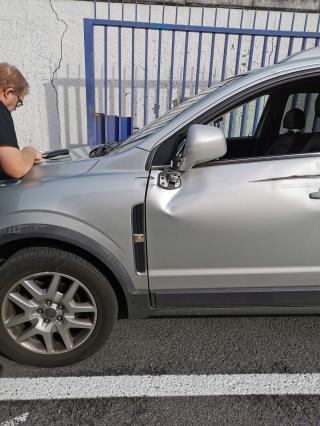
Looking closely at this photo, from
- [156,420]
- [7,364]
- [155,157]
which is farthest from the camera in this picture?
[7,364]

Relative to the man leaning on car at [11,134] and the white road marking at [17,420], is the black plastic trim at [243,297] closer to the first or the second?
the white road marking at [17,420]

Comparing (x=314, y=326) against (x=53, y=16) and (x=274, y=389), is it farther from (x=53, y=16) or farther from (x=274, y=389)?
(x=53, y=16)

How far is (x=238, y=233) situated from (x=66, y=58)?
14.3 feet

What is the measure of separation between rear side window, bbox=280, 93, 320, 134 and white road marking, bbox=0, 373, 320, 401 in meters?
1.74

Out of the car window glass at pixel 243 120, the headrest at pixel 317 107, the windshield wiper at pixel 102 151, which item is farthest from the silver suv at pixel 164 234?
the car window glass at pixel 243 120

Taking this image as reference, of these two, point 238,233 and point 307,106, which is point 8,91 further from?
point 307,106

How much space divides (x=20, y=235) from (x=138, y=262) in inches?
24.9

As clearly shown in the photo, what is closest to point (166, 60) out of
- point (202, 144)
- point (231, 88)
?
point (231, 88)

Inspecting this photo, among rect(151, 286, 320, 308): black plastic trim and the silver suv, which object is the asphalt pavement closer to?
the silver suv

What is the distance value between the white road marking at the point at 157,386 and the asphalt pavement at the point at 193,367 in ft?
0.10

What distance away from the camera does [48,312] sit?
2.04 metres

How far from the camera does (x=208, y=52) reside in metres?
5.37

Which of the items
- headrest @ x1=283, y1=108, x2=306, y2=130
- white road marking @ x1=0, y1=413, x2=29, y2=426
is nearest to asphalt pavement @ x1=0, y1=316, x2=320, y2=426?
white road marking @ x1=0, y1=413, x2=29, y2=426

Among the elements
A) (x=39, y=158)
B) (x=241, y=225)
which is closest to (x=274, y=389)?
(x=241, y=225)
